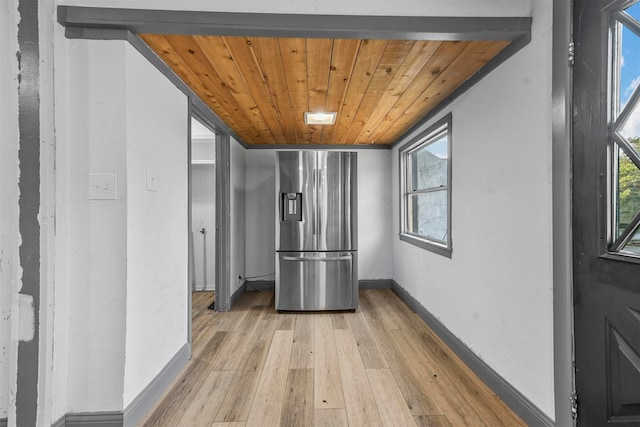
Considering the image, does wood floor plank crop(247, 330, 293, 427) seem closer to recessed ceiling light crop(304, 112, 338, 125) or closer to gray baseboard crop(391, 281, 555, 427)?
gray baseboard crop(391, 281, 555, 427)

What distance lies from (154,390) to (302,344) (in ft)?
3.51

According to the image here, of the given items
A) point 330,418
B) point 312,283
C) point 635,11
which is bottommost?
point 330,418

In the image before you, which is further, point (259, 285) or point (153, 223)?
point (259, 285)

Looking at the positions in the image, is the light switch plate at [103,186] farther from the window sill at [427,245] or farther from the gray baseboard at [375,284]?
the gray baseboard at [375,284]

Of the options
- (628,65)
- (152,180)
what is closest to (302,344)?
(152,180)

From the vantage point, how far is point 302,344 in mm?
2422

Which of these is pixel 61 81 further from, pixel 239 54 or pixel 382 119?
pixel 382 119

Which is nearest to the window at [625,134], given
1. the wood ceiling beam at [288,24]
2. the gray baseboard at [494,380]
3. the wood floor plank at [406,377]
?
the wood ceiling beam at [288,24]

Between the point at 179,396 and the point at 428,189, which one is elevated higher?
the point at 428,189

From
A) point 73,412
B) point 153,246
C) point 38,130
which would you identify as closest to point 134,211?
point 153,246

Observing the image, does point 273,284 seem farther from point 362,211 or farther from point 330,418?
point 330,418

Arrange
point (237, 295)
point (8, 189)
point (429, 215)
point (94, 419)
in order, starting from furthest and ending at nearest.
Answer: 1. point (237, 295)
2. point (429, 215)
3. point (94, 419)
4. point (8, 189)

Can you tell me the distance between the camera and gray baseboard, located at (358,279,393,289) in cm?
411

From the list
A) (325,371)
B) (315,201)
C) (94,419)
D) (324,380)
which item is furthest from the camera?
(315,201)
